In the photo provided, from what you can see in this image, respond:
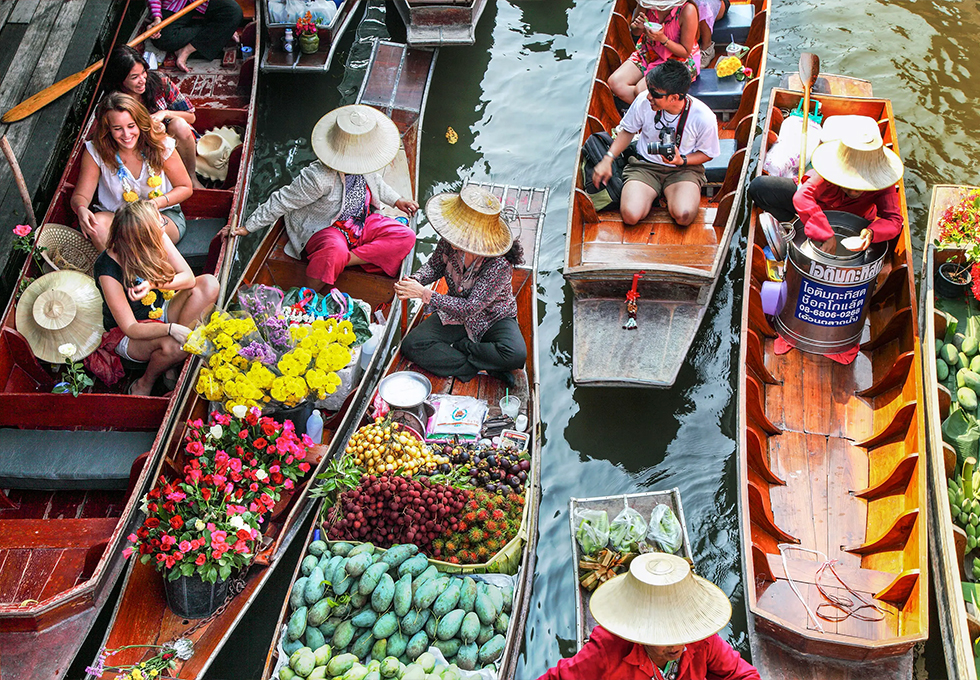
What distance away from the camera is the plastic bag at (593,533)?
4.39m

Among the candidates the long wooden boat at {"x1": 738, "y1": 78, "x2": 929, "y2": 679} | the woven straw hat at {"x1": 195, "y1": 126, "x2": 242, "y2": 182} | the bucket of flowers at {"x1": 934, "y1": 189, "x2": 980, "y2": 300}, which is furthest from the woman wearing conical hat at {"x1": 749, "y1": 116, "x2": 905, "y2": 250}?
the woven straw hat at {"x1": 195, "y1": 126, "x2": 242, "y2": 182}

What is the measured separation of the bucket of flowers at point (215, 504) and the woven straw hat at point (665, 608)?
186cm

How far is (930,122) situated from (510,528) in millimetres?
6192

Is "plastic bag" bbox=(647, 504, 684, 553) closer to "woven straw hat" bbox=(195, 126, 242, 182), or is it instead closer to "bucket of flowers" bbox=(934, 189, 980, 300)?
"bucket of flowers" bbox=(934, 189, 980, 300)

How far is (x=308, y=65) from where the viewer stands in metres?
7.89

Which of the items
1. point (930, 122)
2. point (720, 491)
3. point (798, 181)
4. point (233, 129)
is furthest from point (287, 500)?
point (930, 122)

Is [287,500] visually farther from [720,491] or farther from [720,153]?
[720,153]

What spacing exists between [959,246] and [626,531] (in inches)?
112

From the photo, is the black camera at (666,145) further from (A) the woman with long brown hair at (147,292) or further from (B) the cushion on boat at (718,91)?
(A) the woman with long brown hair at (147,292)

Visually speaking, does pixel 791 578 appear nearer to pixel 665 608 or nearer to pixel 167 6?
pixel 665 608

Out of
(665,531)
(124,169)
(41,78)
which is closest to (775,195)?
(665,531)

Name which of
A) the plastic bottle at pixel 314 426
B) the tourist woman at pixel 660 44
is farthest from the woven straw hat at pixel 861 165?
the plastic bottle at pixel 314 426

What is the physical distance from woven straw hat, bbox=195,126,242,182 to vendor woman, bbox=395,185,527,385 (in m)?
2.18

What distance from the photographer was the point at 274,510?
4.70 m
